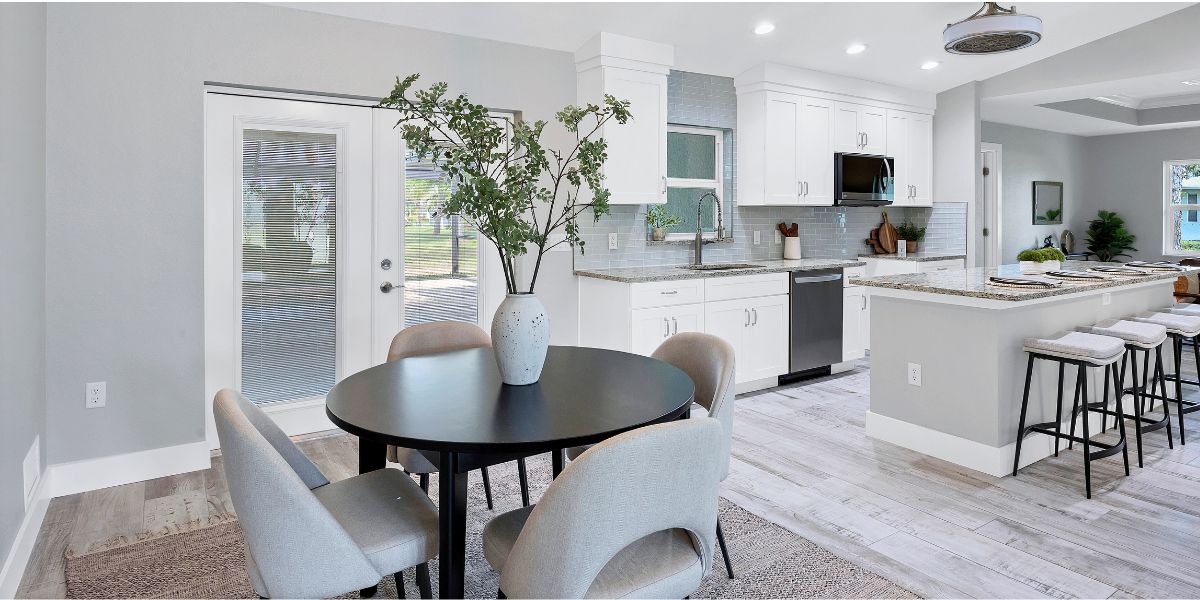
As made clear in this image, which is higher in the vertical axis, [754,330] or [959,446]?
[754,330]

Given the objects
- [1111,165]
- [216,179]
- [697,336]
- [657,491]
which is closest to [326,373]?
[216,179]

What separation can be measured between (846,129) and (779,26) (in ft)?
4.61

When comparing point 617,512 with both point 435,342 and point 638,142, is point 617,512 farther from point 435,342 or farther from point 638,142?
point 638,142

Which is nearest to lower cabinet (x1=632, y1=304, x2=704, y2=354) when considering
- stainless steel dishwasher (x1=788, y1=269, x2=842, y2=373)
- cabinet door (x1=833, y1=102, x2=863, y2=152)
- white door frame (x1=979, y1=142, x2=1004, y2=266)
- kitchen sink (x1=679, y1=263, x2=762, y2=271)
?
kitchen sink (x1=679, y1=263, x2=762, y2=271)

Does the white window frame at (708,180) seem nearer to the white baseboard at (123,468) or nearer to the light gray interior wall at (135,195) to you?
the light gray interior wall at (135,195)

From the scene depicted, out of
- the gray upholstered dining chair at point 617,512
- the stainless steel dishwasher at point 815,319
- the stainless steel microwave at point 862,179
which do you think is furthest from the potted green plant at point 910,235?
the gray upholstered dining chair at point 617,512

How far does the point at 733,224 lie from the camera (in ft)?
18.2

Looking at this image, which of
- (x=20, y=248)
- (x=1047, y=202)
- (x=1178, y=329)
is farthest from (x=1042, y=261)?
(x=1047, y=202)

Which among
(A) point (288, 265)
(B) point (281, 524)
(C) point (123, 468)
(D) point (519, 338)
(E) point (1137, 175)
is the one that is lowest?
(C) point (123, 468)

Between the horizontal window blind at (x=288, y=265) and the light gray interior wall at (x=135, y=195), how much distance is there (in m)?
0.27

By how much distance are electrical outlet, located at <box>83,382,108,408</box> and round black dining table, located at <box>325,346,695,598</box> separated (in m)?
1.79

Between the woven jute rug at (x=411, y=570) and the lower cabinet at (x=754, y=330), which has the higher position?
the lower cabinet at (x=754, y=330)

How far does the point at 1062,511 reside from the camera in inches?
112

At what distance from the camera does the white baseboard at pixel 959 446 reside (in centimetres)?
331
